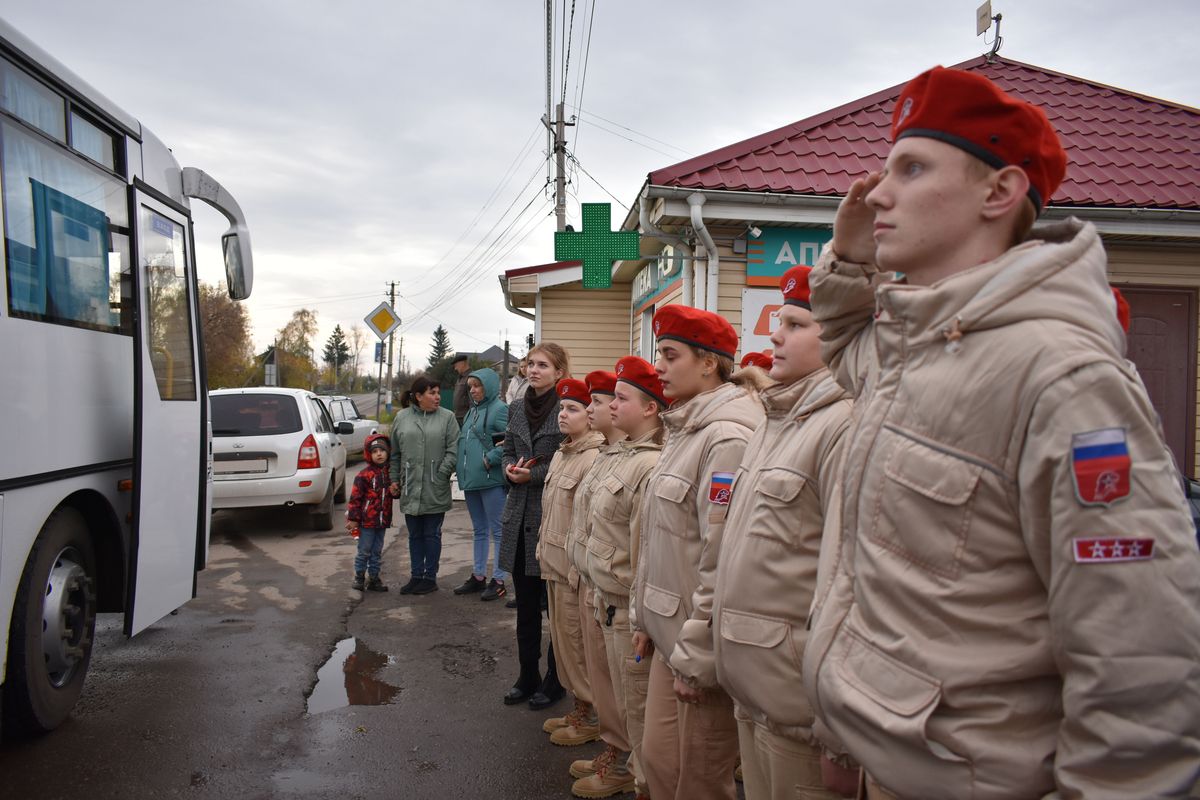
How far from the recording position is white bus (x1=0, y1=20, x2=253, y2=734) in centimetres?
391

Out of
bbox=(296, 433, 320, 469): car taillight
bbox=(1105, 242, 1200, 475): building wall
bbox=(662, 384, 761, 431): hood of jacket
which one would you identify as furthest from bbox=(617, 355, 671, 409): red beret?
bbox=(296, 433, 320, 469): car taillight

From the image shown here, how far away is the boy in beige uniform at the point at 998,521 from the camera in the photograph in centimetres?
112

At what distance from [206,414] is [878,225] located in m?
5.49

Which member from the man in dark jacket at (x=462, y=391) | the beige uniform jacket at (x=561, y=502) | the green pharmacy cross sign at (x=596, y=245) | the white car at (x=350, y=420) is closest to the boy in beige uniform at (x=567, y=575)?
the beige uniform jacket at (x=561, y=502)

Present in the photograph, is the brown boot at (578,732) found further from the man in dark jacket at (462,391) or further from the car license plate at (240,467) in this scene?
the car license plate at (240,467)

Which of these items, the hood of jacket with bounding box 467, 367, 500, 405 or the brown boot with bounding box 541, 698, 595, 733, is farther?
the hood of jacket with bounding box 467, 367, 500, 405

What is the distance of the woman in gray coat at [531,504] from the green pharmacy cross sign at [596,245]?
8.88ft

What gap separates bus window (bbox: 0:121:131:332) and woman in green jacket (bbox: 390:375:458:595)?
3178 mm

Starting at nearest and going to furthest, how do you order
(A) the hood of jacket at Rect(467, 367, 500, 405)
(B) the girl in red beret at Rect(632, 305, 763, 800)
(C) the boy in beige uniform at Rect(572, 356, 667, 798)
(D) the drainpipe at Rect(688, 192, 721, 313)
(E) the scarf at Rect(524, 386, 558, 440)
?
(B) the girl in red beret at Rect(632, 305, 763, 800), (C) the boy in beige uniform at Rect(572, 356, 667, 798), (E) the scarf at Rect(524, 386, 558, 440), (D) the drainpipe at Rect(688, 192, 721, 313), (A) the hood of jacket at Rect(467, 367, 500, 405)

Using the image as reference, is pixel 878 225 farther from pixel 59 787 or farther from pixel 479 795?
pixel 59 787

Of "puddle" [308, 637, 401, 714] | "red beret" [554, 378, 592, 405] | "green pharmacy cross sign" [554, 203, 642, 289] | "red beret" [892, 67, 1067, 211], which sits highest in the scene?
"green pharmacy cross sign" [554, 203, 642, 289]

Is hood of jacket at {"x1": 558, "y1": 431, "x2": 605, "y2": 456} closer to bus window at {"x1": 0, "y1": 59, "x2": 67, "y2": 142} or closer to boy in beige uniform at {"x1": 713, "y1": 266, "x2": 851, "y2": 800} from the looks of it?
boy in beige uniform at {"x1": 713, "y1": 266, "x2": 851, "y2": 800}

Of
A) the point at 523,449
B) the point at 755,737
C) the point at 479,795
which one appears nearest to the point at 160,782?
the point at 479,795

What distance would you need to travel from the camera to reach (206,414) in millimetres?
5898
